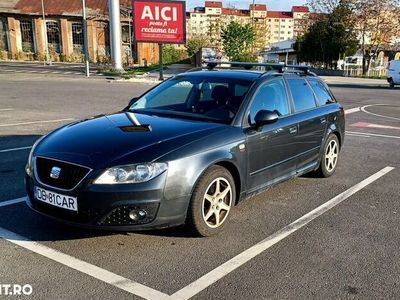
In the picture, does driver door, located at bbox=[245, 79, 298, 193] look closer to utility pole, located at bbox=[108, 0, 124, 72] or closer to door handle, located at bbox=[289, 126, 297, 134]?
door handle, located at bbox=[289, 126, 297, 134]

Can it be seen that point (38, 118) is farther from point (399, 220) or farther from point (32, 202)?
point (399, 220)

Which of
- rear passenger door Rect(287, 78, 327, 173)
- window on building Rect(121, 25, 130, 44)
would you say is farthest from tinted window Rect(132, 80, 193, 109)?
window on building Rect(121, 25, 130, 44)

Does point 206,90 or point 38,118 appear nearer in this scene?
point 206,90

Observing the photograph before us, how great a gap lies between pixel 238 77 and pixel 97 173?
89.4 inches

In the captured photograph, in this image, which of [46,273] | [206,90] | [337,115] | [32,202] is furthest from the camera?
[337,115]

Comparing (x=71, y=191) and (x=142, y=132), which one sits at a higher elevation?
(x=142, y=132)

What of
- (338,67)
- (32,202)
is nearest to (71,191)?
(32,202)

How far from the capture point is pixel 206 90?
16.8ft

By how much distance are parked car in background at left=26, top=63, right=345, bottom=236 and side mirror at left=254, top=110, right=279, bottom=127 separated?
11 mm

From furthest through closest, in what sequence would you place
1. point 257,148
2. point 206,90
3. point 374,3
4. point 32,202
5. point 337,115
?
1. point 374,3
2. point 337,115
3. point 206,90
4. point 257,148
5. point 32,202

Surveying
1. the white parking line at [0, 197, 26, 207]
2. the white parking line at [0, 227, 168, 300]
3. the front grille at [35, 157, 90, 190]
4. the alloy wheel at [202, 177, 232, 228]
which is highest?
the front grille at [35, 157, 90, 190]

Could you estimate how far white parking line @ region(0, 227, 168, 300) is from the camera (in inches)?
126

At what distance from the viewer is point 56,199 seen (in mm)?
3768

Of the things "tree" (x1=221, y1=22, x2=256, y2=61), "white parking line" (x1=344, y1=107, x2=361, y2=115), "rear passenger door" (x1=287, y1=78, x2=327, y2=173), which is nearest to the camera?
"rear passenger door" (x1=287, y1=78, x2=327, y2=173)
